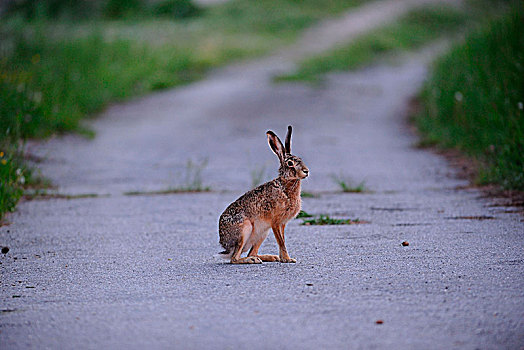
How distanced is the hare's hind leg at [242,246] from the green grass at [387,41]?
16.5 metres

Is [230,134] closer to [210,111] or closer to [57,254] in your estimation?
[210,111]

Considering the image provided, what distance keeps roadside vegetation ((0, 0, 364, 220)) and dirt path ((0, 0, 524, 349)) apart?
877 millimetres

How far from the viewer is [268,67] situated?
2555cm

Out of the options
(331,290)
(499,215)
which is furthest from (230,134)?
(331,290)

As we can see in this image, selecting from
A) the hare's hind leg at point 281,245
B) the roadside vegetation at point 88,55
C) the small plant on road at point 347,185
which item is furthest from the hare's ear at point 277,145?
the small plant on road at point 347,185

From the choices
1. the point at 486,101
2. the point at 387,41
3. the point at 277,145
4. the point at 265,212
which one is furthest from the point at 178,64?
the point at 265,212

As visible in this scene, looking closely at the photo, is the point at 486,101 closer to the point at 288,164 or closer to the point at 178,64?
the point at 288,164

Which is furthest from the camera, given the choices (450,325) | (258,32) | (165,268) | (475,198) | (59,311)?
(258,32)

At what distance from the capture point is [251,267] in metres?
6.43

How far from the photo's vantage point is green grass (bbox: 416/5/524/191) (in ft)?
33.9

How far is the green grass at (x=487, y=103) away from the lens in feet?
33.9

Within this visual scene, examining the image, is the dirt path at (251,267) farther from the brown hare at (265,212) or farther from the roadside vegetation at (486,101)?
the roadside vegetation at (486,101)

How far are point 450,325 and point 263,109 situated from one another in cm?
1450

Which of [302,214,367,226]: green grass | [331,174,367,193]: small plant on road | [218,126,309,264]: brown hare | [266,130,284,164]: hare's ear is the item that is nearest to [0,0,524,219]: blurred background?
[331,174,367,193]: small plant on road
